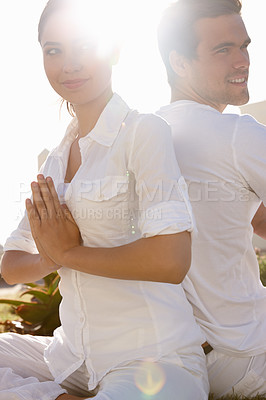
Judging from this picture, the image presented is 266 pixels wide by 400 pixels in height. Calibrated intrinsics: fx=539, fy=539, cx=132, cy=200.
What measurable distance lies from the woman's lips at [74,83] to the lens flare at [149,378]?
1.26 metres

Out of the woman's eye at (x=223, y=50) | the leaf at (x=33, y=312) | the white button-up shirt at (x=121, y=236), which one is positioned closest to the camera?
the white button-up shirt at (x=121, y=236)

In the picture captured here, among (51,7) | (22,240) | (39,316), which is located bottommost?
(39,316)

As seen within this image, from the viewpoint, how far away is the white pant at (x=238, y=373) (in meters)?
2.75

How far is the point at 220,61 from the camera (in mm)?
3098

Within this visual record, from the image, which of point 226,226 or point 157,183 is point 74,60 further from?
point 226,226

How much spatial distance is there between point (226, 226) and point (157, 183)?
78 centimetres

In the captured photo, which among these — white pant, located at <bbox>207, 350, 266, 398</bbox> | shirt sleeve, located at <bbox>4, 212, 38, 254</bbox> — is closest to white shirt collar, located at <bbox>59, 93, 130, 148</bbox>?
shirt sleeve, located at <bbox>4, 212, 38, 254</bbox>

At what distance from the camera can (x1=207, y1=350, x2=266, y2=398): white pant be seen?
9.02ft

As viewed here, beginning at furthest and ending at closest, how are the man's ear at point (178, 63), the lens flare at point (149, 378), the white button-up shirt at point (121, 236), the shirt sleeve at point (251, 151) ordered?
the man's ear at point (178, 63)
the shirt sleeve at point (251, 151)
the white button-up shirt at point (121, 236)
the lens flare at point (149, 378)

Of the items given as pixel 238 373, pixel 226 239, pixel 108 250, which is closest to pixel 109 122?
pixel 108 250

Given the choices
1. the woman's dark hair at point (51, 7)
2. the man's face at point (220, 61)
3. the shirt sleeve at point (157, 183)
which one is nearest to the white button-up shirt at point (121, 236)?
the shirt sleeve at point (157, 183)

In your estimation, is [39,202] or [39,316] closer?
[39,202]

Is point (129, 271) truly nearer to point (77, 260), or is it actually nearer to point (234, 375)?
point (77, 260)

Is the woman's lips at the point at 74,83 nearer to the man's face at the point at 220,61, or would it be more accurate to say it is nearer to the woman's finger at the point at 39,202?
the woman's finger at the point at 39,202
